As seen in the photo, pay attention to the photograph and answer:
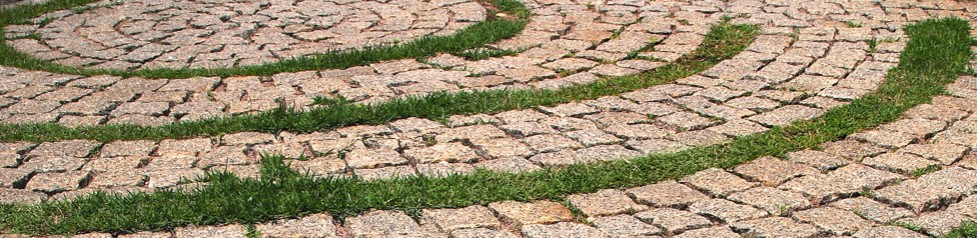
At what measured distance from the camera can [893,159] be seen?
5.60 meters

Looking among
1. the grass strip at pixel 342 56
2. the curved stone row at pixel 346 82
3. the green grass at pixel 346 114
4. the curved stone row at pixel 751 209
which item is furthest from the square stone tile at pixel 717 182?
the grass strip at pixel 342 56

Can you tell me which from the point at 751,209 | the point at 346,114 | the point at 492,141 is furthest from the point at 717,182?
the point at 346,114

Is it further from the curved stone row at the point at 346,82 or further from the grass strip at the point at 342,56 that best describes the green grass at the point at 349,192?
the grass strip at the point at 342,56

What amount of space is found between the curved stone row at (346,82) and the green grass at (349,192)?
128cm

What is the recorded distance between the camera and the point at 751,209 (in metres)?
5.04

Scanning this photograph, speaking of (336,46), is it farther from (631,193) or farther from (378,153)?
(631,193)

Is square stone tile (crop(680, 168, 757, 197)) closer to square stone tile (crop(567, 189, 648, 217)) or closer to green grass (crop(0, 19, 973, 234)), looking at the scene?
green grass (crop(0, 19, 973, 234))

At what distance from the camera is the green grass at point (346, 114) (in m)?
6.18

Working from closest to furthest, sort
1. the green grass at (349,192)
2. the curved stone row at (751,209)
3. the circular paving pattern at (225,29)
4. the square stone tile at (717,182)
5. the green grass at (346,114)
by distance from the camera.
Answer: the curved stone row at (751,209), the green grass at (349,192), the square stone tile at (717,182), the green grass at (346,114), the circular paving pattern at (225,29)

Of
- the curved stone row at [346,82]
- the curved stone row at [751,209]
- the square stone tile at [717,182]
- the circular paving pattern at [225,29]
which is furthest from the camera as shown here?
the circular paving pattern at [225,29]

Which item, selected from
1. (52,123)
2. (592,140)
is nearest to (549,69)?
(592,140)

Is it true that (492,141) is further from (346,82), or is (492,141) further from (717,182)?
(346,82)

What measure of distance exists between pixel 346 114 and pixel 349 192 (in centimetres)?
116

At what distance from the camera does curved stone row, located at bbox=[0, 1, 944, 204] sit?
18.4 feet
